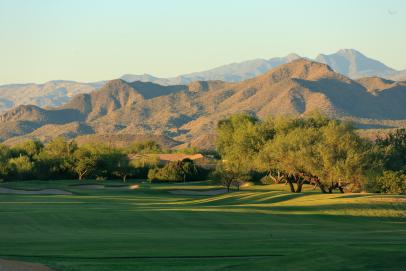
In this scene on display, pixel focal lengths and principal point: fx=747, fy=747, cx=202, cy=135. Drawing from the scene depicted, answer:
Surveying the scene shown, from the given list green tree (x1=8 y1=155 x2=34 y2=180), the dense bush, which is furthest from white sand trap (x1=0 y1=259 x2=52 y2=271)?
green tree (x1=8 y1=155 x2=34 y2=180)

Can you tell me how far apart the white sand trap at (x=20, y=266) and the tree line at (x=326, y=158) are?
42745mm

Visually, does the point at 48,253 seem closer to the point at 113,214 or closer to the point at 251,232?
the point at 251,232

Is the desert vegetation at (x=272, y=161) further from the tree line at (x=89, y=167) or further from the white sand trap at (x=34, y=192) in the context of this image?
the white sand trap at (x=34, y=192)

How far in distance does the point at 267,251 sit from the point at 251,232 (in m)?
8.34

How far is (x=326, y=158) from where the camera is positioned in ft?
205

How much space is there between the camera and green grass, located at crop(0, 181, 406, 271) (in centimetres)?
2028

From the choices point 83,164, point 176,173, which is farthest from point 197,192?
point 83,164

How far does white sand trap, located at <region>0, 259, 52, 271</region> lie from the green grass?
48 centimetres

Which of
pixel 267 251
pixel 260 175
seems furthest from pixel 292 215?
pixel 260 175

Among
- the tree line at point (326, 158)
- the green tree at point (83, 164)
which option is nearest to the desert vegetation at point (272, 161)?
the tree line at point (326, 158)

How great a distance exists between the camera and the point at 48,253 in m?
23.9

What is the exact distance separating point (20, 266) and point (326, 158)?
44117 millimetres

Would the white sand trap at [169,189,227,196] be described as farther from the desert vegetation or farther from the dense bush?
the dense bush

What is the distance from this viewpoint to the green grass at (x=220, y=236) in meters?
20.3
